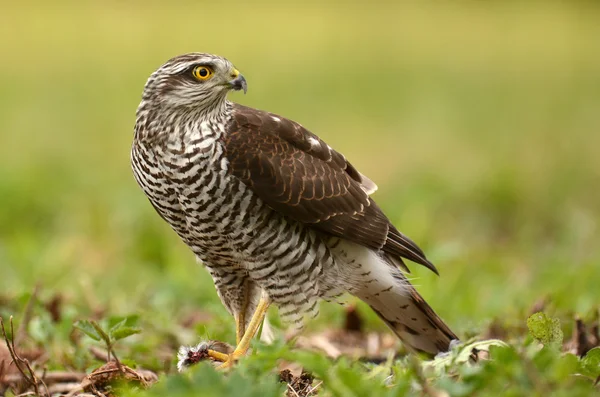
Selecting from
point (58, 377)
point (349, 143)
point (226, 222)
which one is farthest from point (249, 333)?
point (349, 143)

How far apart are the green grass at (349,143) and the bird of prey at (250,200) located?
0.40 meters

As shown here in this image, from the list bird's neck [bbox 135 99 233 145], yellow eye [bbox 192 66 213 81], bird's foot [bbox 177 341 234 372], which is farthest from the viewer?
yellow eye [bbox 192 66 213 81]

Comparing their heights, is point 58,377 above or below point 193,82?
below

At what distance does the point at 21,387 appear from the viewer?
418 cm

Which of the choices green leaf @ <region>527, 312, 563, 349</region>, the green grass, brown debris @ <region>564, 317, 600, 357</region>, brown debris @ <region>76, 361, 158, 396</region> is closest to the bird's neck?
the green grass

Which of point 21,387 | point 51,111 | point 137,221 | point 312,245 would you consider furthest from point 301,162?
point 51,111

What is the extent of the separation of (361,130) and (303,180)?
781cm

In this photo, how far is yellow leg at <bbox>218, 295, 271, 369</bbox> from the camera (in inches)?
165

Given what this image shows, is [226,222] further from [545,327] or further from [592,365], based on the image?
[592,365]

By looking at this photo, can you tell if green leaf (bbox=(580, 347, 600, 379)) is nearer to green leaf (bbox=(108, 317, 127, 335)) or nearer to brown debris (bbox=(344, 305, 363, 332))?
green leaf (bbox=(108, 317, 127, 335))

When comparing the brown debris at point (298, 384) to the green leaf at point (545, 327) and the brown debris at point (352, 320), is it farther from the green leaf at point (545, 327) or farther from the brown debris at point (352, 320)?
the brown debris at point (352, 320)

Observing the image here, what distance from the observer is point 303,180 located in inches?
179

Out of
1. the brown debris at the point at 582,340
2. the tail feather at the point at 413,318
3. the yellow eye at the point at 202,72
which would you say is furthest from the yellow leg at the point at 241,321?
the brown debris at the point at 582,340

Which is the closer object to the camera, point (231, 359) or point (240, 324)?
point (231, 359)
